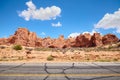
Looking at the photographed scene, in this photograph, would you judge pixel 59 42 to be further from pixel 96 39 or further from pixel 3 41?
pixel 3 41

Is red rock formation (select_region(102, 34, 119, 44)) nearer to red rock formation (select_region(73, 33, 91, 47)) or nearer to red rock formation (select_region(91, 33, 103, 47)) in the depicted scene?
red rock formation (select_region(91, 33, 103, 47))

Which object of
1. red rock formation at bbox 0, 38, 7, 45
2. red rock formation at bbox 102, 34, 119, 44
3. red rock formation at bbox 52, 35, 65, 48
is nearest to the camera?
red rock formation at bbox 0, 38, 7, 45

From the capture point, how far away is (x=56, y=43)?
126 meters

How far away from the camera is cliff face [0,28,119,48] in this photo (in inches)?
4001

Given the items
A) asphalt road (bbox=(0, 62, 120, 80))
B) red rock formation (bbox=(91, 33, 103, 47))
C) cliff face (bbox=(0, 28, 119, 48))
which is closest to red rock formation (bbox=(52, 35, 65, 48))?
Answer: cliff face (bbox=(0, 28, 119, 48))

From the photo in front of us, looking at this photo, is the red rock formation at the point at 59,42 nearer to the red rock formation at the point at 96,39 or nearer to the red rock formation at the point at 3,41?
the red rock formation at the point at 96,39

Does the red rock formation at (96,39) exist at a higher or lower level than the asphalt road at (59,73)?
higher

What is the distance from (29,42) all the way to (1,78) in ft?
316

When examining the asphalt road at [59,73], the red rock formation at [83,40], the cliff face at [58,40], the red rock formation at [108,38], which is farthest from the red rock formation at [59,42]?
the asphalt road at [59,73]

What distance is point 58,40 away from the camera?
126688 mm

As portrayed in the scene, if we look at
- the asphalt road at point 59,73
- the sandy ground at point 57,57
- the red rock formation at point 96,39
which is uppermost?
the red rock formation at point 96,39

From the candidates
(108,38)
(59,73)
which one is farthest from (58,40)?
(59,73)

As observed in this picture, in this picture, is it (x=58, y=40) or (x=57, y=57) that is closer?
(x=57, y=57)

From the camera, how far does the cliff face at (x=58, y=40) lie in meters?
102
